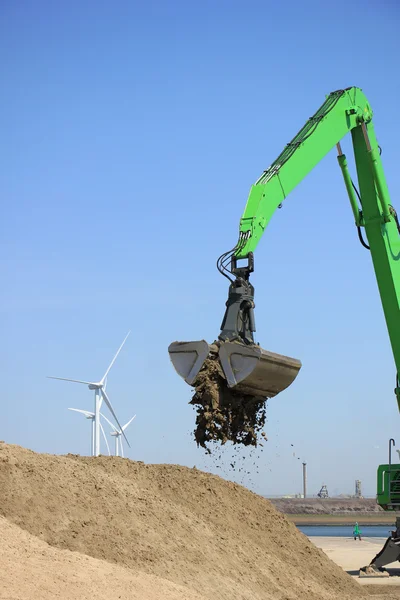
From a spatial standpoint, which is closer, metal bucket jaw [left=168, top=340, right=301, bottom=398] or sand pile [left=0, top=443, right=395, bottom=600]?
sand pile [left=0, top=443, right=395, bottom=600]

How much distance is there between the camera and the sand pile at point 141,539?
11742 mm

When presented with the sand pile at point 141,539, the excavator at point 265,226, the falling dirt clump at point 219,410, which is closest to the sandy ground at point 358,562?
the excavator at point 265,226

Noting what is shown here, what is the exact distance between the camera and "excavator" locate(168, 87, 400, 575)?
47.6 ft

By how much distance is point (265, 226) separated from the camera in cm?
1648

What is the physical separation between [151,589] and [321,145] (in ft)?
37.4

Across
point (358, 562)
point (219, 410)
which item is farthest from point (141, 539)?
point (358, 562)

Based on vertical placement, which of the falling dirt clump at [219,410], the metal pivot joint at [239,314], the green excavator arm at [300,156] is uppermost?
the green excavator arm at [300,156]

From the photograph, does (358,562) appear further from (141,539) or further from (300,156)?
(141,539)

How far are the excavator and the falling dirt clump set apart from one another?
0.59 ft

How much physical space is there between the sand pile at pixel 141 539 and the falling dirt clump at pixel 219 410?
5.80ft

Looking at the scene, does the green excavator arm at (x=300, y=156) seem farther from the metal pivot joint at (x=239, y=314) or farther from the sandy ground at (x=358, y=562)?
the sandy ground at (x=358, y=562)

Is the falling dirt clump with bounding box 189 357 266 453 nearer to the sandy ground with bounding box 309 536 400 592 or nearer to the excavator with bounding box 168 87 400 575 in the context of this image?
the excavator with bounding box 168 87 400 575

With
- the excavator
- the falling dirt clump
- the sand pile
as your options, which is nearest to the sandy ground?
the excavator

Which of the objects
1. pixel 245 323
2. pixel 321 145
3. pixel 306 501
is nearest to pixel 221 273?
pixel 245 323
